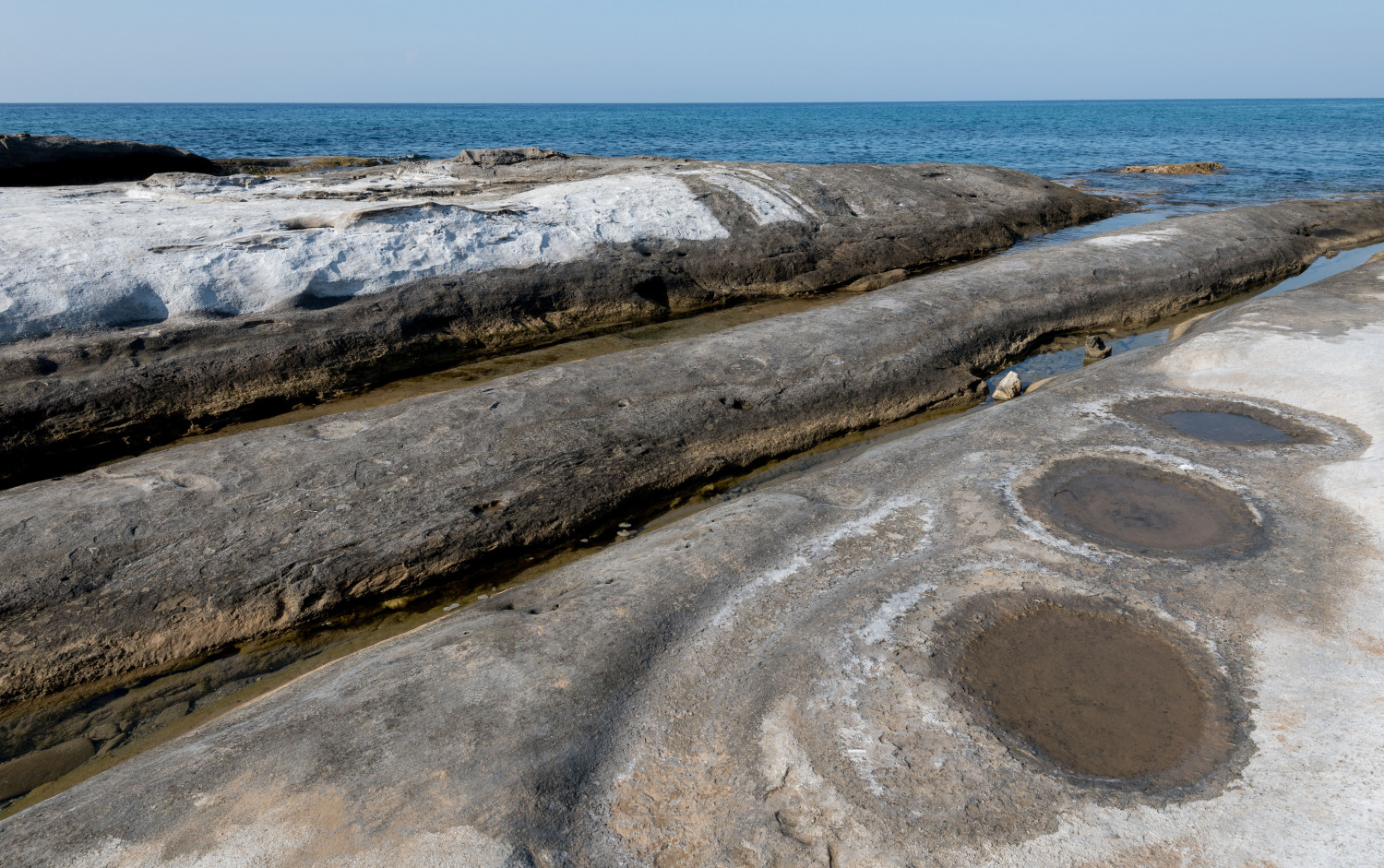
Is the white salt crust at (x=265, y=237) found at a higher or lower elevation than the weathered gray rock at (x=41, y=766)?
higher

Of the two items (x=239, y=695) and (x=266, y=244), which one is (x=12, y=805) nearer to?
(x=239, y=695)

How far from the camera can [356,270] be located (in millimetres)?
9242

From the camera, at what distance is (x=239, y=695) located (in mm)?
4625

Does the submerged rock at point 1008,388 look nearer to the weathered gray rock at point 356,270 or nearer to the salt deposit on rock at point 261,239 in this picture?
the weathered gray rock at point 356,270

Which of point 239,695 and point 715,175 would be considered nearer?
point 239,695

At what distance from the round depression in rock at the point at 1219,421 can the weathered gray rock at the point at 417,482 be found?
6.44ft

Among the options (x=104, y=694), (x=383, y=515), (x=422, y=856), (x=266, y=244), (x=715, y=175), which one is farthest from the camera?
(x=715, y=175)

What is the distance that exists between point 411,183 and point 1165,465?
41.4 feet

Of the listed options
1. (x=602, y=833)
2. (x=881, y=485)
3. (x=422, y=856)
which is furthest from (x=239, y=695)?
(x=881, y=485)

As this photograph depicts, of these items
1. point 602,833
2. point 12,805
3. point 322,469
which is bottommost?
point 12,805

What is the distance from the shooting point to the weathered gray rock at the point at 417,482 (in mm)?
4840

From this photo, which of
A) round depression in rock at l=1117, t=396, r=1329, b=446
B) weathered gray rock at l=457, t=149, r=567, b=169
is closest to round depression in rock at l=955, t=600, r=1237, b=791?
round depression in rock at l=1117, t=396, r=1329, b=446

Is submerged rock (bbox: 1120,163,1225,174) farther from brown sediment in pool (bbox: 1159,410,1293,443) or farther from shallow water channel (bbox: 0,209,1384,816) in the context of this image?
brown sediment in pool (bbox: 1159,410,1293,443)

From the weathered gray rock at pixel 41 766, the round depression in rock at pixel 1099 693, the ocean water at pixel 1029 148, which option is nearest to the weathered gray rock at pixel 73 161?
the weathered gray rock at pixel 41 766
